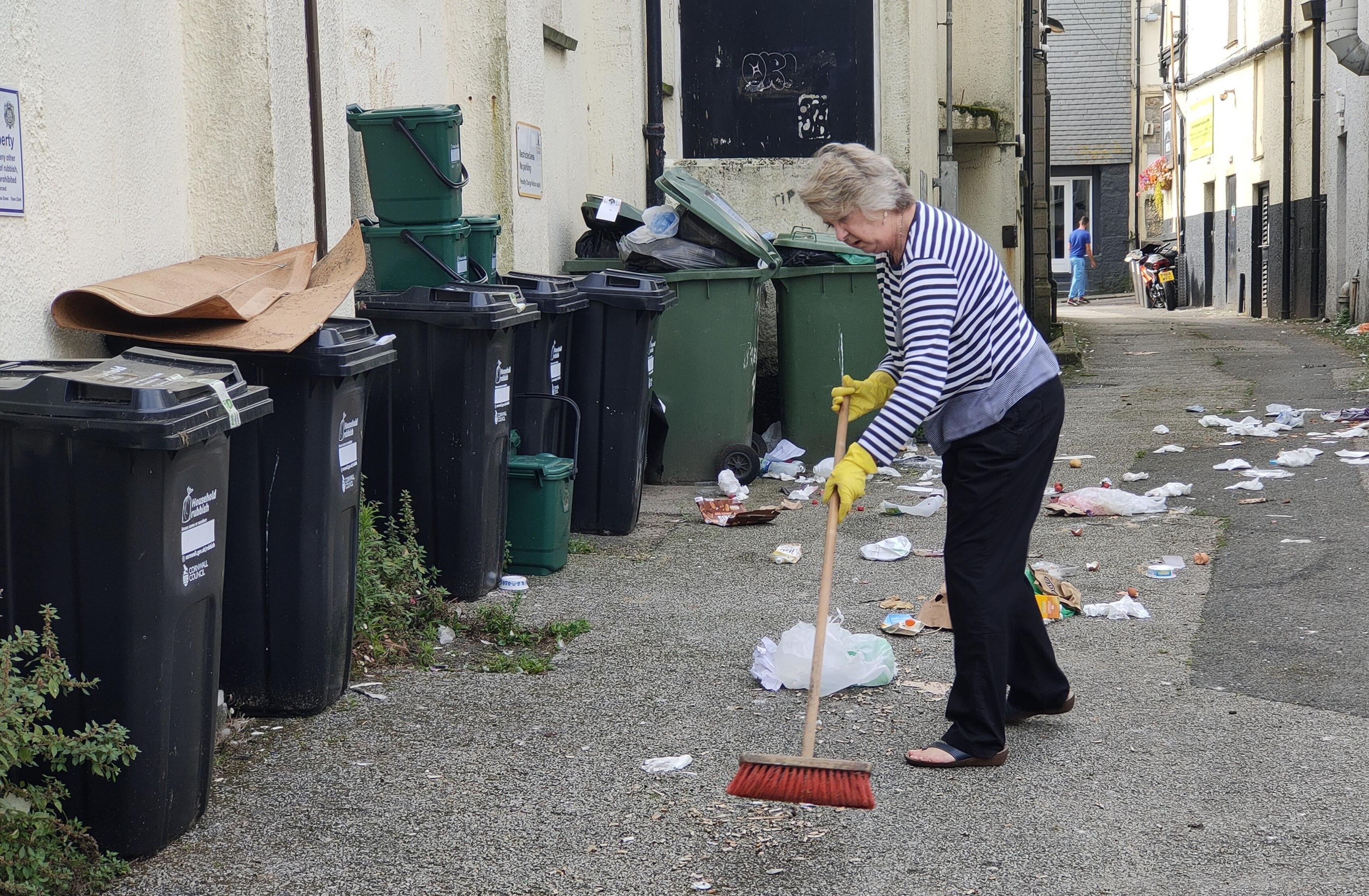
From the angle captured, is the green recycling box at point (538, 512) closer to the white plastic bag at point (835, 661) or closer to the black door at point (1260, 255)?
the white plastic bag at point (835, 661)

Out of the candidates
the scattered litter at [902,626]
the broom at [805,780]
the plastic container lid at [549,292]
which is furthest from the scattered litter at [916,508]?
the broom at [805,780]

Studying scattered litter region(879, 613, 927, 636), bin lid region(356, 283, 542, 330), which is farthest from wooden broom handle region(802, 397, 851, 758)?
bin lid region(356, 283, 542, 330)

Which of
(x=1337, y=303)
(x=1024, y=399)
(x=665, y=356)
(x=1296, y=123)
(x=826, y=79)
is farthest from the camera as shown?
(x=1296, y=123)

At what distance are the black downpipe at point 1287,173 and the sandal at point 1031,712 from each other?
19208mm

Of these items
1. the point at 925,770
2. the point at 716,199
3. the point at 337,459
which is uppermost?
the point at 716,199

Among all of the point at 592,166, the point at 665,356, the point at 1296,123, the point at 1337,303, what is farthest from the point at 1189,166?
the point at 665,356

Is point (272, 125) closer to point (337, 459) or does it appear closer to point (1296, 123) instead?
point (337, 459)

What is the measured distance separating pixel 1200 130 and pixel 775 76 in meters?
19.6

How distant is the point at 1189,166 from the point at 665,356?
2452 cm

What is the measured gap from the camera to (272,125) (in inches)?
201

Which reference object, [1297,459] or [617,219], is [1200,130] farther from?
[617,219]

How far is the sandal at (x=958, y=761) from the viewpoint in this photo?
3805mm

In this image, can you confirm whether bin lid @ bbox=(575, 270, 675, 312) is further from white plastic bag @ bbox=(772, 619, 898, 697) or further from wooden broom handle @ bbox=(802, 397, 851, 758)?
wooden broom handle @ bbox=(802, 397, 851, 758)

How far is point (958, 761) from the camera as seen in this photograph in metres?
3.80
